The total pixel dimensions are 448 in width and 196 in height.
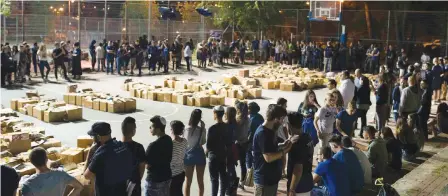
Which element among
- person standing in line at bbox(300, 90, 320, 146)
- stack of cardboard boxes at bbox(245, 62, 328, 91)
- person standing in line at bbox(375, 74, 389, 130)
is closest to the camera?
person standing in line at bbox(300, 90, 320, 146)

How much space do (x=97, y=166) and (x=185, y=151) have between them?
1.79 m

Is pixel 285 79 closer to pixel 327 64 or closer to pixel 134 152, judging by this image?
pixel 327 64

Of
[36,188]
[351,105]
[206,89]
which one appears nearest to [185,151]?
[36,188]

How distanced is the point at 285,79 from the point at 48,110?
11.1 m

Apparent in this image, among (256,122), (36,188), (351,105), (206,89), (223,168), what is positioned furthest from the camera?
(206,89)

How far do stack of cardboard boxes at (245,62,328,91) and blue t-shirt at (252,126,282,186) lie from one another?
15427 millimetres

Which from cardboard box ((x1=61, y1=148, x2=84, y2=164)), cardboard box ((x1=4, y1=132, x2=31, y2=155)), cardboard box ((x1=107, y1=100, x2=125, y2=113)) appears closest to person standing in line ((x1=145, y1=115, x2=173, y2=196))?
cardboard box ((x1=61, y1=148, x2=84, y2=164))

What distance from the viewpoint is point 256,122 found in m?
8.91

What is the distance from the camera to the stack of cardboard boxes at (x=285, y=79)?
2236 centimetres

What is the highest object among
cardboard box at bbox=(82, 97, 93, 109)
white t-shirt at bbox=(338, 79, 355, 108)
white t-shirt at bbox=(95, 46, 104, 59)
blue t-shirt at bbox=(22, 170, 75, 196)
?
white t-shirt at bbox=(95, 46, 104, 59)

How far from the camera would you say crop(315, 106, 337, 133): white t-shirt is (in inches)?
394

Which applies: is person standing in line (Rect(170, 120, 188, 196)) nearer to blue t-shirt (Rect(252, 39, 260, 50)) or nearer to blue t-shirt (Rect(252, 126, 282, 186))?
blue t-shirt (Rect(252, 126, 282, 186))

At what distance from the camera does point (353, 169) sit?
7.77m

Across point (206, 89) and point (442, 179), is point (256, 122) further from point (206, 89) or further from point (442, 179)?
point (206, 89)
